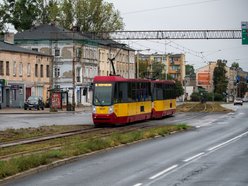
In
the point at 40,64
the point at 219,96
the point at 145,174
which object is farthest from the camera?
the point at 219,96

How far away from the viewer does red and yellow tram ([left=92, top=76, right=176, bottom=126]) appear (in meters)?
37.0

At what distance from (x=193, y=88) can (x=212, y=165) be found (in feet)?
558

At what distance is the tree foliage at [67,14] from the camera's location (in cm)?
9906

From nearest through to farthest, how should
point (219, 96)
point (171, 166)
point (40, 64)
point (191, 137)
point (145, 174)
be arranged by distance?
1. point (145, 174)
2. point (171, 166)
3. point (191, 137)
4. point (40, 64)
5. point (219, 96)

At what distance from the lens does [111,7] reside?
103 m

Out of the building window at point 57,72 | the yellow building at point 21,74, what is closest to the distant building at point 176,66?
the building window at point 57,72

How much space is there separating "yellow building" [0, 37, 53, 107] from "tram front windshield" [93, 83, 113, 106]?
33465 mm

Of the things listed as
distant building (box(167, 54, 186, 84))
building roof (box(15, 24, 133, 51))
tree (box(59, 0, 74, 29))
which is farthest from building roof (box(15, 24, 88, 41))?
distant building (box(167, 54, 186, 84))

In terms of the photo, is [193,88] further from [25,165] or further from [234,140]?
[25,165]

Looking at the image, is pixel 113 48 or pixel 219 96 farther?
pixel 219 96

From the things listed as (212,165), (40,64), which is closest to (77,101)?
(40,64)

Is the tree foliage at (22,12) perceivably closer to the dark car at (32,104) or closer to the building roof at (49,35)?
the building roof at (49,35)

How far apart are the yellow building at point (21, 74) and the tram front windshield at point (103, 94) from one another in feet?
110

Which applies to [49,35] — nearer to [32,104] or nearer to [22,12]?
[22,12]
